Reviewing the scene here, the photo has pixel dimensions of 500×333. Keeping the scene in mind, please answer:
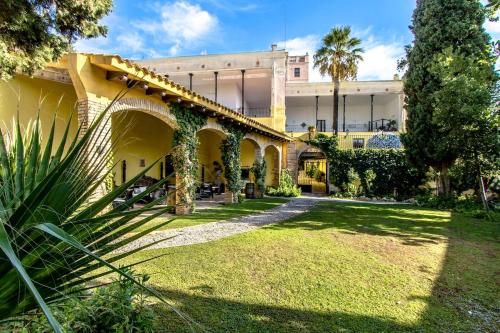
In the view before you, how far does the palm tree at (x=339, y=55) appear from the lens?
829 inches

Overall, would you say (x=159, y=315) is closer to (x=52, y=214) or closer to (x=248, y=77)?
(x=52, y=214)

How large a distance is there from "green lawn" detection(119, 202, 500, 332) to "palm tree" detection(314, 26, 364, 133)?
15895 mm

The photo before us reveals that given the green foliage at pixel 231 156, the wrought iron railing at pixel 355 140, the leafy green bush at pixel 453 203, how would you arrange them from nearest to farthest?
the leafy green bush at pixel 453 203
the green foliage at pixel 231 156
the wrought iron railing at pixel 355 140


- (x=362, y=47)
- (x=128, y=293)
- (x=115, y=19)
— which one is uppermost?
(x=362, y=47)

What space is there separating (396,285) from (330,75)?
1990 centimetres

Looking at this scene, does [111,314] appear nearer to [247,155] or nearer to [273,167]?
[247,155]

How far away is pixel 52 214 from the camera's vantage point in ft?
3.96

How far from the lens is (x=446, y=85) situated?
9.42 m

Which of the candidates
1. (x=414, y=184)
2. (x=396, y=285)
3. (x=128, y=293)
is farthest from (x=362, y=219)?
(x=414, y=184)

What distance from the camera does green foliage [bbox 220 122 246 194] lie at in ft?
41.7

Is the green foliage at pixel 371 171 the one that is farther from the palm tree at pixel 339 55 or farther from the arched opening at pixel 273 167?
the arched opening at pixel 273 167

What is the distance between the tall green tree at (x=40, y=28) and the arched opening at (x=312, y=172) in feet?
57.8

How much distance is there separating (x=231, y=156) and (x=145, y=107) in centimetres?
538

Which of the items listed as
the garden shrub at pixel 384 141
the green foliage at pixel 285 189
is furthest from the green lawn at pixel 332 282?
the garden shrub at pixel 384 141
